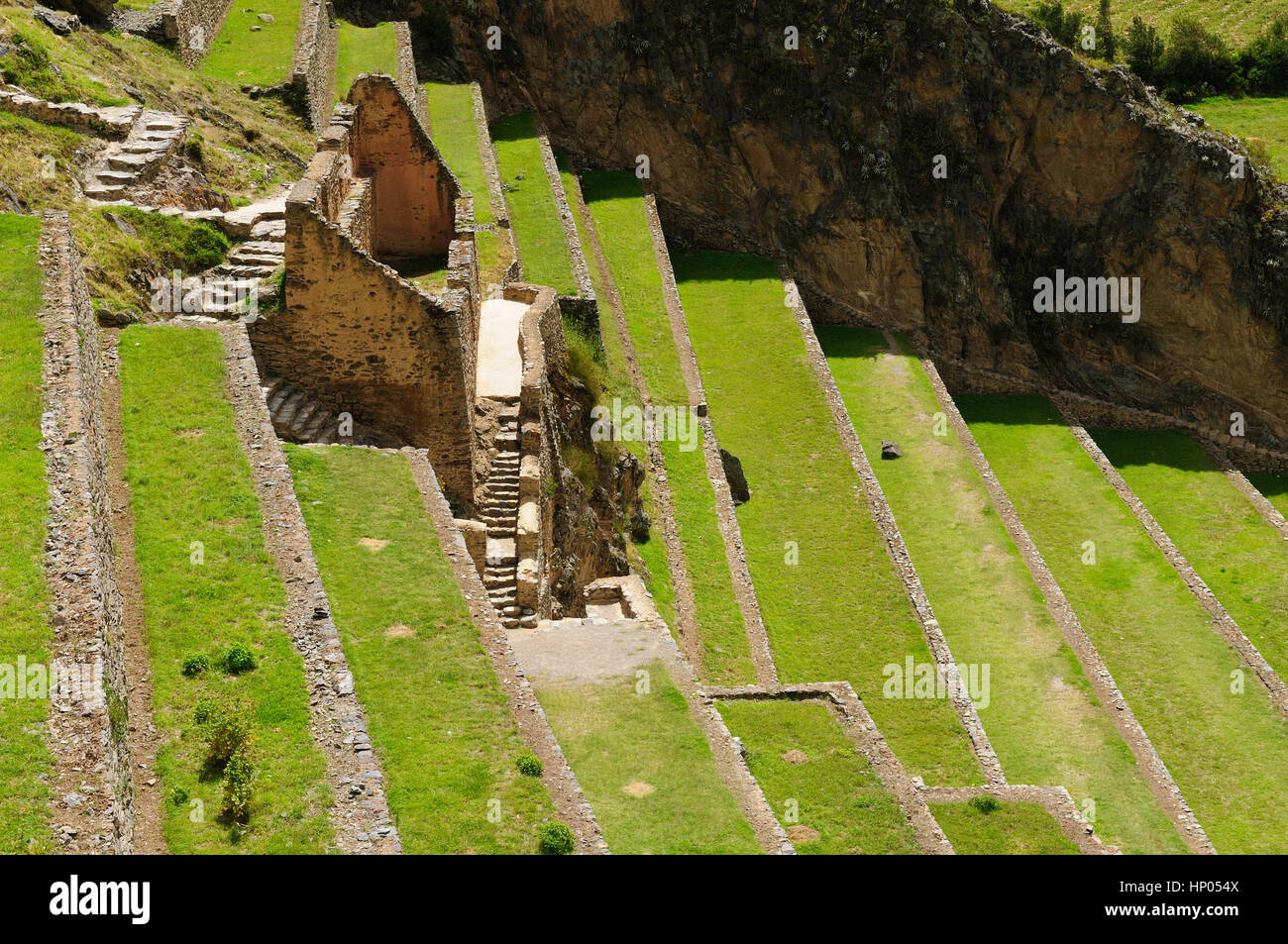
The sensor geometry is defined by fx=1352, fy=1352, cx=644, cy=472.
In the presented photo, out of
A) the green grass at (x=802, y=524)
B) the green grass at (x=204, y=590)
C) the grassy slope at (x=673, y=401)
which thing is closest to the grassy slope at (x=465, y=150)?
the grassy slope at (x=673, y=401)

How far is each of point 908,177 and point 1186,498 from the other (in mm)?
15472

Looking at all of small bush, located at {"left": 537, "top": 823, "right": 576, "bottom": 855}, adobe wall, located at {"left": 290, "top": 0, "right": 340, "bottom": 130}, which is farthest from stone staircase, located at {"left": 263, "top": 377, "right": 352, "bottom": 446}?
adobe wall, located at {"left": 290, "top": 0, "right": 340, "bottom": 130}

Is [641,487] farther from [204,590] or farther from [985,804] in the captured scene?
[204,590]

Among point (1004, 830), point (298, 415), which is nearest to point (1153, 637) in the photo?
point (1004, 830)

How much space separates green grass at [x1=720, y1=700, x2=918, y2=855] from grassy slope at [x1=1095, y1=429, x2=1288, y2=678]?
1981cm

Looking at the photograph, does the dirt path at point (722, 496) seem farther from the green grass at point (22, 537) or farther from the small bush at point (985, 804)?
the green grass at point (22, 537)

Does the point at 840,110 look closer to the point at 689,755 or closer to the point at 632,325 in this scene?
the point at 632,325

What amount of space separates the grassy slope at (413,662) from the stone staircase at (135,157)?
9.36 m

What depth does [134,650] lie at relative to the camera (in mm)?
17500

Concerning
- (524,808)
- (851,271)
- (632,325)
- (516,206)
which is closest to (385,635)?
(524,808)

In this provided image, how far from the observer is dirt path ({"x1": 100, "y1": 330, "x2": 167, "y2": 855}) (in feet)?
49.6

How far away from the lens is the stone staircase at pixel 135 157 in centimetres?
2909

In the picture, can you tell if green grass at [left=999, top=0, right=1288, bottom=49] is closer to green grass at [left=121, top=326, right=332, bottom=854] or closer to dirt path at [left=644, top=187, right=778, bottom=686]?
dirt path at [left=644, top=187, right=778, bottom=686]

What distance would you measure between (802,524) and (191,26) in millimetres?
24459
